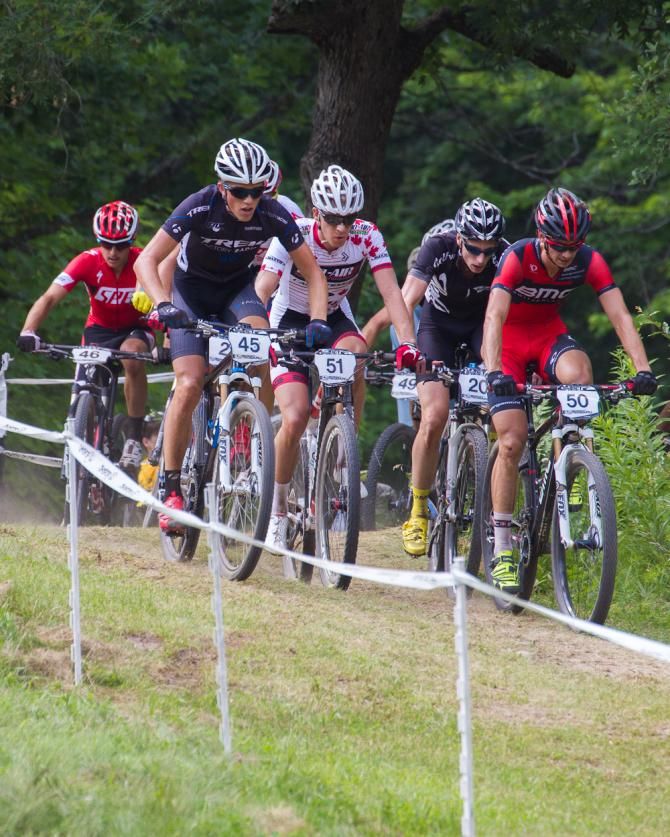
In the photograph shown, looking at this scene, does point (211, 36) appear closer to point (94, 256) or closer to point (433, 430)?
point (94, 256)

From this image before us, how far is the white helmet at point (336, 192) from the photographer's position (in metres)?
8.46

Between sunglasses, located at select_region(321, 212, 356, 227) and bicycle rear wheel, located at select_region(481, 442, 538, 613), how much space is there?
1568 millimetres

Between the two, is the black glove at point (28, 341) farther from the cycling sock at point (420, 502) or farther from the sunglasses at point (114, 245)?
the cycling sock at point (420, 502)

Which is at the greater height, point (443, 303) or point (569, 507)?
point (443, 303)

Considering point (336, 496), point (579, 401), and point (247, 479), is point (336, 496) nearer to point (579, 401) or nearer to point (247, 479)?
point (247, 479)

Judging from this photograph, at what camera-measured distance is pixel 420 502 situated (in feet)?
30.0

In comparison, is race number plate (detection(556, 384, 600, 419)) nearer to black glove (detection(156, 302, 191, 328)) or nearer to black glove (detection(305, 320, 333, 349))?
black glove (detection(305, 320, 333, 349))

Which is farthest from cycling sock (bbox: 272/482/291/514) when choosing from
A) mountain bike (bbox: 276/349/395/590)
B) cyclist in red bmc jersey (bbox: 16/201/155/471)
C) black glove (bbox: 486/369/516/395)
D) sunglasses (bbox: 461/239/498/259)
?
cyclist in red bmc jersey (bbox: 16/201/155/471)

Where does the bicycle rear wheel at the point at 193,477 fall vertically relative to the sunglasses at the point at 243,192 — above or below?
below

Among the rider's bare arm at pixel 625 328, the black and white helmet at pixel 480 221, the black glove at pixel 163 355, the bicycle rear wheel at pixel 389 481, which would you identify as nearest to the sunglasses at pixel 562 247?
the rider's bare arm at pixel 625 328

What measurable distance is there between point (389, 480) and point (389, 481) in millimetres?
11

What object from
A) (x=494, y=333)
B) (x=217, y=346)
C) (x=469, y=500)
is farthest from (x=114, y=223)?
(x=494, y=333)

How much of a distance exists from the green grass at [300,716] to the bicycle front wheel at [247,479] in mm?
229

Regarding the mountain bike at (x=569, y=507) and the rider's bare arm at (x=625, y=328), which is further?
the rider's bare arm at (x=625, y=328)
